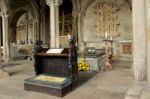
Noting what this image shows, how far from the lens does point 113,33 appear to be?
11875 millimetres

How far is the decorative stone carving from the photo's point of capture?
11812mm

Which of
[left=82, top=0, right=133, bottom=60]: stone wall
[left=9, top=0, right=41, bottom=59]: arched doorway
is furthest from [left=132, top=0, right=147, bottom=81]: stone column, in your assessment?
[left=9, top=0, right=41, bottom=59]: arched doorway

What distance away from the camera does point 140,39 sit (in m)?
3.56

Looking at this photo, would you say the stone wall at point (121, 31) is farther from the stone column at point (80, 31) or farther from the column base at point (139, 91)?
the column base at point (139, 91)

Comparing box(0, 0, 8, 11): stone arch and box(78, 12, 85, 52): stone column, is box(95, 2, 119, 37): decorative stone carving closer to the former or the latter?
box(78, 12, 85, 52): stone column

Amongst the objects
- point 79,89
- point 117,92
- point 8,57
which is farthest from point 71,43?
point 8,57

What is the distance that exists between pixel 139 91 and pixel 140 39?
1023mm

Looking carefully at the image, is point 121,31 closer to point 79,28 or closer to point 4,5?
point 79,28

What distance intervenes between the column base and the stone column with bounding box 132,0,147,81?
0.93 ft

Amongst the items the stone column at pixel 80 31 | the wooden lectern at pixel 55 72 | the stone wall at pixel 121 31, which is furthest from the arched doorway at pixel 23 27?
the wooden lectern at pixel 55 72

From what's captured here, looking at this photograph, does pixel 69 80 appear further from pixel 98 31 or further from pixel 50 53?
pixel 98 31

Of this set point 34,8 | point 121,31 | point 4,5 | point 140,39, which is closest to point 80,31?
point 121,31

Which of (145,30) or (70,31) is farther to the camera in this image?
(70,31)

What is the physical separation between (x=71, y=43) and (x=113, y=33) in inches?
299
